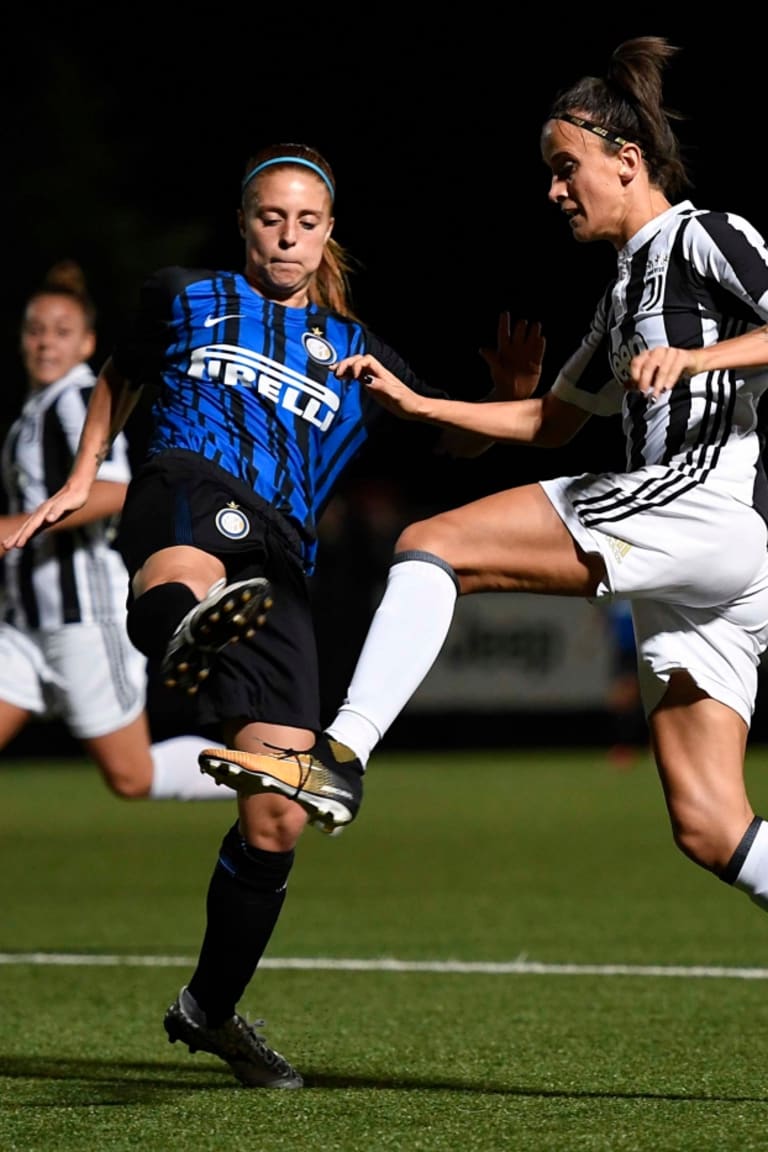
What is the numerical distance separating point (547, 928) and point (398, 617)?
3.73 meters

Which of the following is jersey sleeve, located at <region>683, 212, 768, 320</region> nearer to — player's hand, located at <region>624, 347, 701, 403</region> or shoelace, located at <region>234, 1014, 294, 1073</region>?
player's hand, located at <region>624, 347, 701, 403</region>

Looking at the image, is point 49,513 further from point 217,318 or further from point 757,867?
point 757,867

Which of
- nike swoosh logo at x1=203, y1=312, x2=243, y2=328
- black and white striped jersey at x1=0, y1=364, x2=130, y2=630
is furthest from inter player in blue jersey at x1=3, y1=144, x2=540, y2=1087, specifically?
black and white striped jersey at x1=0, y1=364, x2=130, y2=630

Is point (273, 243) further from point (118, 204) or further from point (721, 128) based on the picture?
point (118, 204)

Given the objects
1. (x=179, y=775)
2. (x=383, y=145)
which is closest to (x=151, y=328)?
(x=179, y=775)

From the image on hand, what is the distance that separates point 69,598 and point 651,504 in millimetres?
3111

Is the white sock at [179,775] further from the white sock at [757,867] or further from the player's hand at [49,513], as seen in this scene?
the white sock at [757,867]

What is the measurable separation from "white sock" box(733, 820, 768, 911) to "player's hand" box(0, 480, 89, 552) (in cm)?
162

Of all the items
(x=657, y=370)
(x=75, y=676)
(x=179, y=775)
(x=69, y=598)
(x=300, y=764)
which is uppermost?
(x=657, y=370)

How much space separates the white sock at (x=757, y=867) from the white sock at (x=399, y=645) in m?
0.78

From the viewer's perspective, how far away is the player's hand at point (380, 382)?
12.2 feet

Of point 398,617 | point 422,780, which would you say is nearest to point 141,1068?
point 398,617

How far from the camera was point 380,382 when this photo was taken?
3.74m

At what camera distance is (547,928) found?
7.02 m
